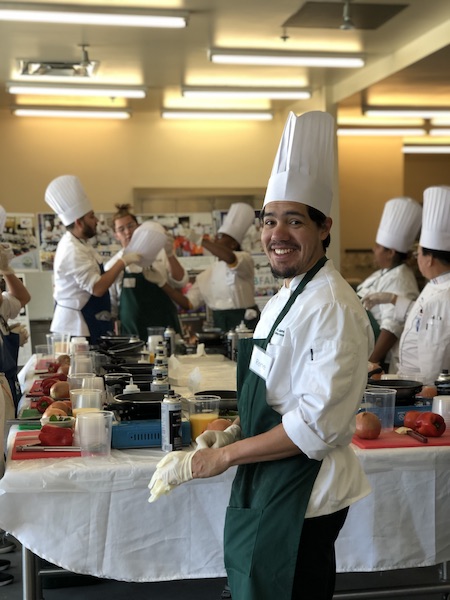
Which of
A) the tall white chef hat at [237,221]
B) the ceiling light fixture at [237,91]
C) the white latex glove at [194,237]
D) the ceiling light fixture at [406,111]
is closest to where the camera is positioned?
the tall white chef hat at [237,221]

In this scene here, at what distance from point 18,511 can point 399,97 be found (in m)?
7.57

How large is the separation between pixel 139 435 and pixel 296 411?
36.3 inches

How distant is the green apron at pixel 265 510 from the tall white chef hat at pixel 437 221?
2.08m

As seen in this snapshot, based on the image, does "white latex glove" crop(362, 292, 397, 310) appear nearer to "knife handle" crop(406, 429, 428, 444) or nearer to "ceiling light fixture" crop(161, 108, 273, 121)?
"knife handle" crop(406, 429, 428, 444)

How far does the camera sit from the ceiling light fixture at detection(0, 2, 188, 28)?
5465mm

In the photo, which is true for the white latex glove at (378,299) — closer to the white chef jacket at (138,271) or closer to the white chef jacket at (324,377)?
the white chef jacket at (138,271)

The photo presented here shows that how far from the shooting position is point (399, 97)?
8.91 m

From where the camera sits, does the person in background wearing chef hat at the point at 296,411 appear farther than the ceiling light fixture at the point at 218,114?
No

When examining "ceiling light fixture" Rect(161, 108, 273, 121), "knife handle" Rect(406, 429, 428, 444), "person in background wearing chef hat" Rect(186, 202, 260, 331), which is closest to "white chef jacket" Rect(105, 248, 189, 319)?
"person in background wearing chef hat" Rect(186, 202, 260, 331)

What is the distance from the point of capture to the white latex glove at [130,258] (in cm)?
Answer: 550

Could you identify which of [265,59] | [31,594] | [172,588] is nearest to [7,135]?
[265,59]

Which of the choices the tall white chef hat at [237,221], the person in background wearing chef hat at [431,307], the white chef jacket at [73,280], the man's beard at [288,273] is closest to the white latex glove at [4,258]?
the white chef jacket at [73,280]

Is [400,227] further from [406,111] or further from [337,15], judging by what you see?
[406,111]

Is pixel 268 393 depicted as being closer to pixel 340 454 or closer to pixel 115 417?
pixel 340 454
